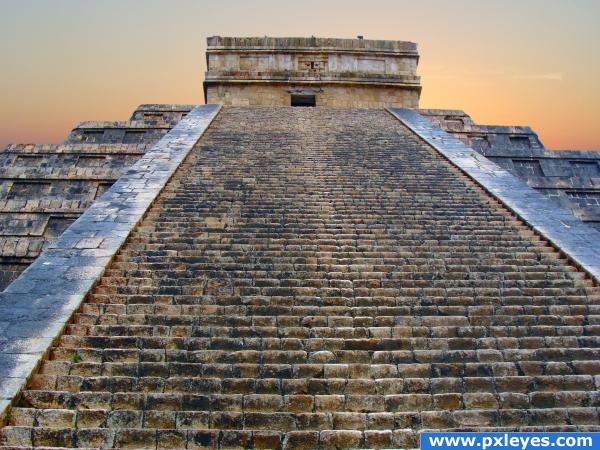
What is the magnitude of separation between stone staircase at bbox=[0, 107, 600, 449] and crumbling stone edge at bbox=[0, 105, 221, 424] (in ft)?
0.42

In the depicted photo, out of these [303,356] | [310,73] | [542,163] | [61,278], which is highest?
[310,73]

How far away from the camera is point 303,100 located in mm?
17062

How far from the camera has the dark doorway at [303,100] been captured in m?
16.9

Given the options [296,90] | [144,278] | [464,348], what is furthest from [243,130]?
[464,348]

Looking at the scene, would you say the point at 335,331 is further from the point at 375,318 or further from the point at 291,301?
the point at 291,301

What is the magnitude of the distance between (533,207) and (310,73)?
11.1 meters

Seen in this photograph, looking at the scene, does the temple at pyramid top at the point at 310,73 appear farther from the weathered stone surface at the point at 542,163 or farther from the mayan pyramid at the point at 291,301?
the mayan pyramid at the point at 291,301

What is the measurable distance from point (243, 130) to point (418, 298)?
25.7ft

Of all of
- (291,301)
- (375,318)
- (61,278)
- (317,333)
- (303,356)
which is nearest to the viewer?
(303,356)

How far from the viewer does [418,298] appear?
5191 millimetres

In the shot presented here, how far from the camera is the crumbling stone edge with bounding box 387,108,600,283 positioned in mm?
6215

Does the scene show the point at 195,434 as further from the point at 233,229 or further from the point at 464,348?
the point at 233,229

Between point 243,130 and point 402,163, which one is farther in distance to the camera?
point 243,130

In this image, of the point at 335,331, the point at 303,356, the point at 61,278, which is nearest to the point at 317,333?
the point at 335,331
